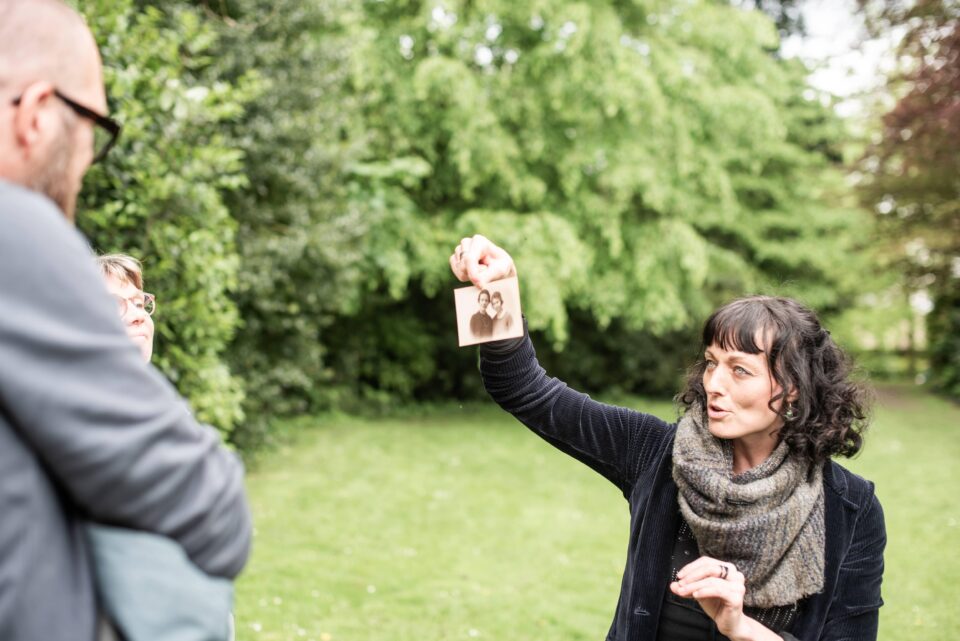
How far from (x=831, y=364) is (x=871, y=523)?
446mm

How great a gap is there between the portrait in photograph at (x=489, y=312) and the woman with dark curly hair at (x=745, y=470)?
5cm

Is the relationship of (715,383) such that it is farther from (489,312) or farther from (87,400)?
(87,400)

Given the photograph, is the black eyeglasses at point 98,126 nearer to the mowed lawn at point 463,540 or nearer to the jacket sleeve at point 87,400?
the jacket sleeve at point 87,400

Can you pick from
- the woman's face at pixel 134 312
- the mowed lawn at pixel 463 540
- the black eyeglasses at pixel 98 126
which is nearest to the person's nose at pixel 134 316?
the woman's face at pixel 134 312

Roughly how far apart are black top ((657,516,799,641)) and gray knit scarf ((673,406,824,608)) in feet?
0.18

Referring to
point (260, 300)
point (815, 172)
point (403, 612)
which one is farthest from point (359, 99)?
point (815, 172)

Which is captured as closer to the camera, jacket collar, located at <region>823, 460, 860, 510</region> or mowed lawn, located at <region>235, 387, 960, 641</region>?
jacket collar, located at <region>823, 460, 860, 510</region>

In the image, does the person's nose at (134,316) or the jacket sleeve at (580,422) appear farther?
the person's nose at (134,316)

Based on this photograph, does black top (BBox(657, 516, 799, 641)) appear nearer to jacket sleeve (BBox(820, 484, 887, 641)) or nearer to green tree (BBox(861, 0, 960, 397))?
jacket sleeve (BBox(820, 484, 887, 641))

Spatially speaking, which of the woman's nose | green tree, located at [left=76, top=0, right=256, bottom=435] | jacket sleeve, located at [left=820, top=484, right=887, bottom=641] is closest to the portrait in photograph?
the woman's nose

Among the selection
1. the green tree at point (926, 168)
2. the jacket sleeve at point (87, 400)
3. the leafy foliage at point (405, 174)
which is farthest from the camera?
the green tree at point (926, 168)

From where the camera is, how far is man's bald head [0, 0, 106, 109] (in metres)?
1.16

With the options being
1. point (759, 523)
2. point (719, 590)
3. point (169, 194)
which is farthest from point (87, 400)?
point (169, 194)

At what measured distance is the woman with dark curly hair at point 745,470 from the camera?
2.21 m
